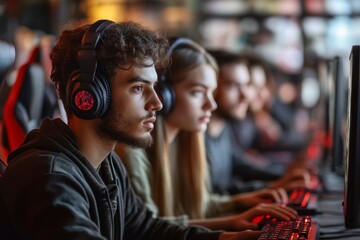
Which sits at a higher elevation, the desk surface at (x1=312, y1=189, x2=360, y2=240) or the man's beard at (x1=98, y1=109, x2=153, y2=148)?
the man's beard at (x1=98, y1=109, x2=153, y2=148)

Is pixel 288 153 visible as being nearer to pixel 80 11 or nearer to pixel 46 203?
pixel 80 11

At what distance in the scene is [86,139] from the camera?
1.19 meters

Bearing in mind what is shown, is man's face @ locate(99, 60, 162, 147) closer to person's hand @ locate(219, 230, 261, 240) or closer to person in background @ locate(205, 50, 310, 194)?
person's hand @ locate(219, 230, 261, 240)

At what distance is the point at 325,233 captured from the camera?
4.62 ft

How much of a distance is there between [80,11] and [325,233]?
4.21 m

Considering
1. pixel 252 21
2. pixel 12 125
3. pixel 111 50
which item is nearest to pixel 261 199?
pixel 12 125

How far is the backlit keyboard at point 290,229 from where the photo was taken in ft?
3.87

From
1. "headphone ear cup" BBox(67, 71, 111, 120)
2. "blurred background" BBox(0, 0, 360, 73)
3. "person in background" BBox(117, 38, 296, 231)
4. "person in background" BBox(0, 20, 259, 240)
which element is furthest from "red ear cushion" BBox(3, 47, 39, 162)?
"blurred background" BBox(0, 0, 360, 73)

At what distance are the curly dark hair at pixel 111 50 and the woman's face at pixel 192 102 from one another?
0.61 m

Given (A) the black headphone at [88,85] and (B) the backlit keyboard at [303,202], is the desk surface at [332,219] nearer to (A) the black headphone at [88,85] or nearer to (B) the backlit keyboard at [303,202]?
(B) the backlit keyboard at [303,202]

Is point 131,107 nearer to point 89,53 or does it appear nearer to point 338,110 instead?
point 89,53

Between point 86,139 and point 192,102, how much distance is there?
74cm

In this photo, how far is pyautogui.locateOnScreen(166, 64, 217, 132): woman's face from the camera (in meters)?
1.88

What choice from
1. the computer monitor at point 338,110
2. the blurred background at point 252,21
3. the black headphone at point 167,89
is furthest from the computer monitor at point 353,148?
the blurred background at point 252,21
